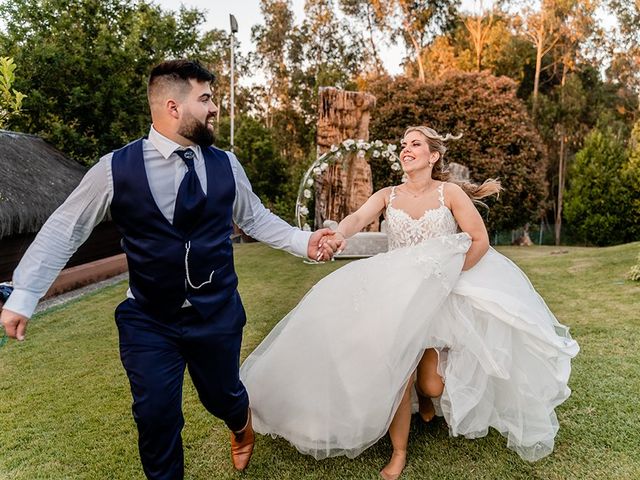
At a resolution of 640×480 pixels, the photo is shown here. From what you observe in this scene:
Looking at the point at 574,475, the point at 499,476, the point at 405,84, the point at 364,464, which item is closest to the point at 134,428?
the point at 364,464

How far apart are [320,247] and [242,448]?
116 centimetres

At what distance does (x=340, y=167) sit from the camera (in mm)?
12305

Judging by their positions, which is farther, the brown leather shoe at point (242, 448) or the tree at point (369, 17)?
the tree at point (369, 17)

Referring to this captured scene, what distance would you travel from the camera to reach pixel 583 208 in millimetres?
19531

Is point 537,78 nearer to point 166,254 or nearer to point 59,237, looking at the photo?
point 166,254

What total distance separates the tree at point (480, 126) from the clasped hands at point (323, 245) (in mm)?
14515

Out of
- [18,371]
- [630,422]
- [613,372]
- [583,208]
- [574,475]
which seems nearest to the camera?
[574,475]

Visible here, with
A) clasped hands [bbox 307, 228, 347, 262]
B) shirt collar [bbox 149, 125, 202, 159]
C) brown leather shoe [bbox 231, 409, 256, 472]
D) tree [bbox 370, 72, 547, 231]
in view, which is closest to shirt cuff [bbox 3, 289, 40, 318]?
shirt collar [bbox 149, 125, 202, 159]

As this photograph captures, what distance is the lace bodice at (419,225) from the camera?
3156 mm

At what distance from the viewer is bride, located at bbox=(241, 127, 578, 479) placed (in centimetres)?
268

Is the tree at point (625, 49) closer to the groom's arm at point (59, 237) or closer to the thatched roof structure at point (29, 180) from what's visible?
the thatched roof structure at point (29, 180)

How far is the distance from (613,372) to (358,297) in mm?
2581

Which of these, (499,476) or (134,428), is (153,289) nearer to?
(134,428)

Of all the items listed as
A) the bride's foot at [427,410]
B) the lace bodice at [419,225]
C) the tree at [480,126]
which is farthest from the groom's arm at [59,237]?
the tree at [480,126]
